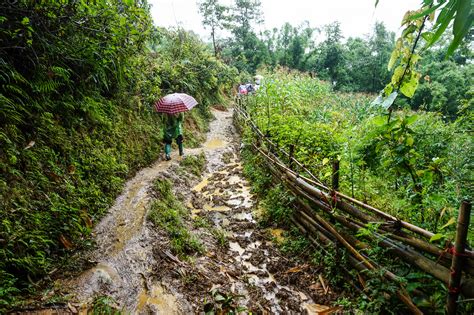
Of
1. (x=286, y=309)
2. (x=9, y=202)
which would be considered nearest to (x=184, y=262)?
(x=286, y=309)

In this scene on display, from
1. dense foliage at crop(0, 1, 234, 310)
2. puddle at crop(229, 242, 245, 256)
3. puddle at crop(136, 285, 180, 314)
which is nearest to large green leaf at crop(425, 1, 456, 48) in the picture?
dense foliage at crop(0, 1, 234, 310)

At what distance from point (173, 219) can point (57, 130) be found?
2288mm

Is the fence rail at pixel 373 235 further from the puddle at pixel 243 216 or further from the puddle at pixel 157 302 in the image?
the puddle at pixel 157 302

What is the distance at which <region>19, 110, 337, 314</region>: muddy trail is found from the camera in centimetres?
277

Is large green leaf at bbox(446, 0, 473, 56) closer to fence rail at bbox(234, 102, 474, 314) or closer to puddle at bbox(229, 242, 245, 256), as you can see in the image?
fence rail at bbox(234, 102, 474, 314)

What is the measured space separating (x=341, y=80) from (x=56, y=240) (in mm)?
32629

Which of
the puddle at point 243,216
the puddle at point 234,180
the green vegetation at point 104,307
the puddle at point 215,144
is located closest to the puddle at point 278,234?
the puddle at point 243,216

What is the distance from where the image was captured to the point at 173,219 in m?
4.30

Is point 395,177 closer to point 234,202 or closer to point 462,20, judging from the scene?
point 462,20

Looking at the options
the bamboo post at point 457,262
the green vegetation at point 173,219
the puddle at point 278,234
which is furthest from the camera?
the puddle at point 278,234

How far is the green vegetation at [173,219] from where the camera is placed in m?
3.72

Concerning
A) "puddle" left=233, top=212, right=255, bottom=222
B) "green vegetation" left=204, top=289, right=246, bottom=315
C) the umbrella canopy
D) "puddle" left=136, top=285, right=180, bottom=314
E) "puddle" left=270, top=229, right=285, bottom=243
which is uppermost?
the umbrella canopy

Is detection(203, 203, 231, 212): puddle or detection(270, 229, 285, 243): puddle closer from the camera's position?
detection(270, 229, 285, 243): puddle

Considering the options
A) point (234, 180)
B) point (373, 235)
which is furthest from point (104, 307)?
point (234, 180)
